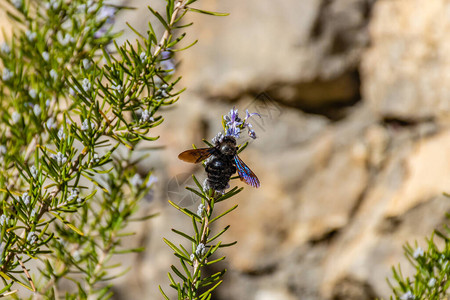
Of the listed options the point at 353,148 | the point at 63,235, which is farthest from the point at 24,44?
the point at 353,148

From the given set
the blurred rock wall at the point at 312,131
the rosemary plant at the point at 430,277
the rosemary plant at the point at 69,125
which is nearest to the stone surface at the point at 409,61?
the blurred rock wall at the point at 312,131

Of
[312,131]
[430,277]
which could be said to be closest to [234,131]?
[430,277]

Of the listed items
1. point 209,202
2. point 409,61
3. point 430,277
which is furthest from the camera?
point 409,61

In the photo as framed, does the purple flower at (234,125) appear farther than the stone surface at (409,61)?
No

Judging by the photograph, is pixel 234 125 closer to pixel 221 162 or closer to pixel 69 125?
pixel 221 162

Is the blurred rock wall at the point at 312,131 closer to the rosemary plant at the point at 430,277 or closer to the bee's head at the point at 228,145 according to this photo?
the rosemary plant at the point at 430,277

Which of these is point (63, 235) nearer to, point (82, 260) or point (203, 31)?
point (82, 260)

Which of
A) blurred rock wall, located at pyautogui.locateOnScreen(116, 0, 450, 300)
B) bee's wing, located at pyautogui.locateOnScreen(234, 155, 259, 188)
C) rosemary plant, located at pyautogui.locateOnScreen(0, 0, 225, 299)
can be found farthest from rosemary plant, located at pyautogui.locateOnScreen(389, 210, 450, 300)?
blurred rock wall, located at pyautogui.locateOnScreen(116, 0, 450, 300)
